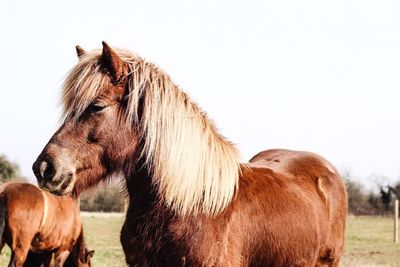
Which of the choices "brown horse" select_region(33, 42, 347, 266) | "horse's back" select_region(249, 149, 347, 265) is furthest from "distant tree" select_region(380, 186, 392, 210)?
"brown horse" select_region(33, 42, 347, 266)

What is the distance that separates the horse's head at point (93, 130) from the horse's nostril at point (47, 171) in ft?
0.08

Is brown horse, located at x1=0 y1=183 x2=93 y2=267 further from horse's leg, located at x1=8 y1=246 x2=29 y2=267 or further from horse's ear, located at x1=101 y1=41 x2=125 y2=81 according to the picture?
horse's ear, located at x1=101 y1=41 x2=125 y2=81

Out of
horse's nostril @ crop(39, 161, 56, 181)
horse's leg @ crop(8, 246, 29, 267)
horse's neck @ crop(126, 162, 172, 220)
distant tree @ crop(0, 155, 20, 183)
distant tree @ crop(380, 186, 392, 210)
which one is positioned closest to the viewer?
horse's nostril @ crop(39, 161, 56, 181)

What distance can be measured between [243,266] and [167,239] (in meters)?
0.58

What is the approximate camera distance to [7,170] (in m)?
39.7

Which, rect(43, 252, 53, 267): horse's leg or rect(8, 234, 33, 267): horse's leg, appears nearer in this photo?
rect(8, 234, 33, 267): horse's leg

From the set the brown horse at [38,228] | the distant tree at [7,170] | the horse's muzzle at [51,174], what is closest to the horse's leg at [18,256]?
the brown horse at [38,228]

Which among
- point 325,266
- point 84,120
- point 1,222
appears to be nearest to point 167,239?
point 84,120

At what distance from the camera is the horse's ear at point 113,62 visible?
10.9 feet

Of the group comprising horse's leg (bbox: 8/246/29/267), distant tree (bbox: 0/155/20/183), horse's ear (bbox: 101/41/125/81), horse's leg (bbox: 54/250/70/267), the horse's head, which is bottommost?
distant tree (bbox: 0/155/20/183)

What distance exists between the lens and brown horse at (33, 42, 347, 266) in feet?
10.8

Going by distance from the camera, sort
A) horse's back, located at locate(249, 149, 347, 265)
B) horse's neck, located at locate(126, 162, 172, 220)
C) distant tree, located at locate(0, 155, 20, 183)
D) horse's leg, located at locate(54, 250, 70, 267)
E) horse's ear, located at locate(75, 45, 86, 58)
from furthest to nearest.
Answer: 1. distant tree, located at locate(0, 155, 20, 183)
2. horse's leg, located at locate(54, 250, 70, 267)
3. horse's back, located at locate(249, 149, 347, 265)
4. horse's ear, located at locate(75, 45, 86, 58)
5. horse's neck, located at locate(126, 162, 172, 220)

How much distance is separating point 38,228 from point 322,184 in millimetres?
6402

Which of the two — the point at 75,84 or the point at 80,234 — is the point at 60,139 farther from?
the point at 80,234
